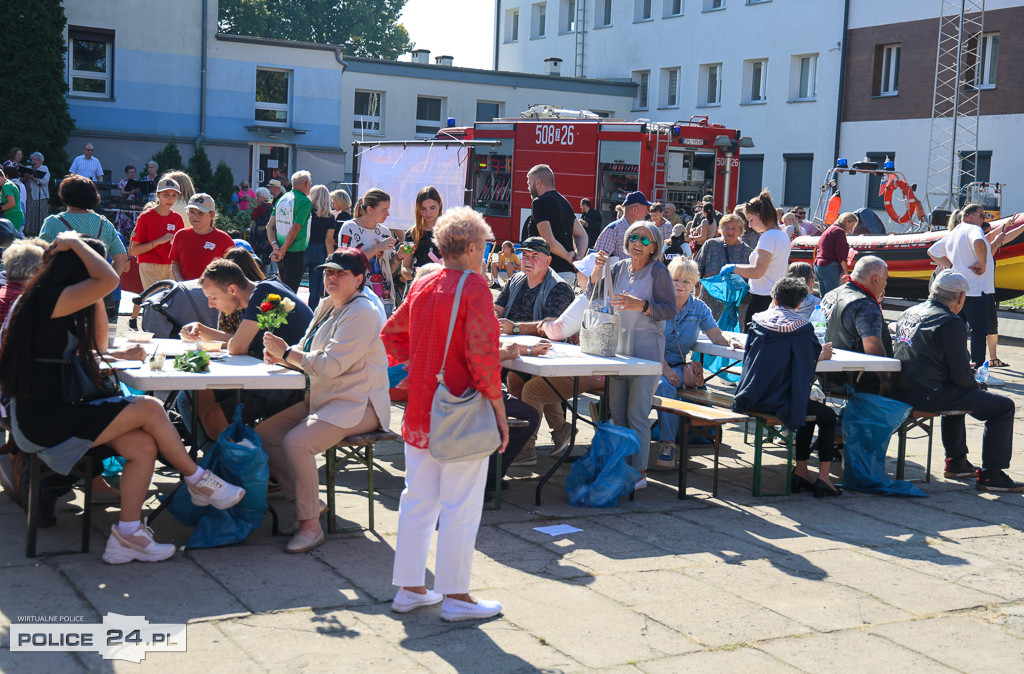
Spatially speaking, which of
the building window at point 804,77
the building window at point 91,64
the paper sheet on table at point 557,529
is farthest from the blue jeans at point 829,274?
the building window at point 804,77

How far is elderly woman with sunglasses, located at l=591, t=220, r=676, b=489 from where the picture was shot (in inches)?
259

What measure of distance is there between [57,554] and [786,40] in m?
30.2

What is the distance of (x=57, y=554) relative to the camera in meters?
5.04

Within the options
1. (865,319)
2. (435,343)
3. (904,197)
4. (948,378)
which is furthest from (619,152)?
(435,343)

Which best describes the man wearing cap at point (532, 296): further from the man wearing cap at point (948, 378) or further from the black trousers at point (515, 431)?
the man wearing cap at point (948, 378)

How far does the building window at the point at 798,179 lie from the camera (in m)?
31.3

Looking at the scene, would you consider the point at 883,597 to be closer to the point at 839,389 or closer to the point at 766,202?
the point at 839,389

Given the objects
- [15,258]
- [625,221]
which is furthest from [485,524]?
[625,221]

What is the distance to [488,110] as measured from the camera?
3709 cm

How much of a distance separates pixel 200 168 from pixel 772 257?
778 inches

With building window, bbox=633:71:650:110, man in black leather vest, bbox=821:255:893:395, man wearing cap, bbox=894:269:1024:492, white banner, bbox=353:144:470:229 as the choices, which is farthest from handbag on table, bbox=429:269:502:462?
building window, bbox=633:71:650:110

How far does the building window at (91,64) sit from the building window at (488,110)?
13075 mm

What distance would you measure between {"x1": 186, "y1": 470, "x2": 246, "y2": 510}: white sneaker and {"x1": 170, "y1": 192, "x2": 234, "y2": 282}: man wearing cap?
353 centimetres

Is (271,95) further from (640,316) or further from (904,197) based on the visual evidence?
(640,316)
